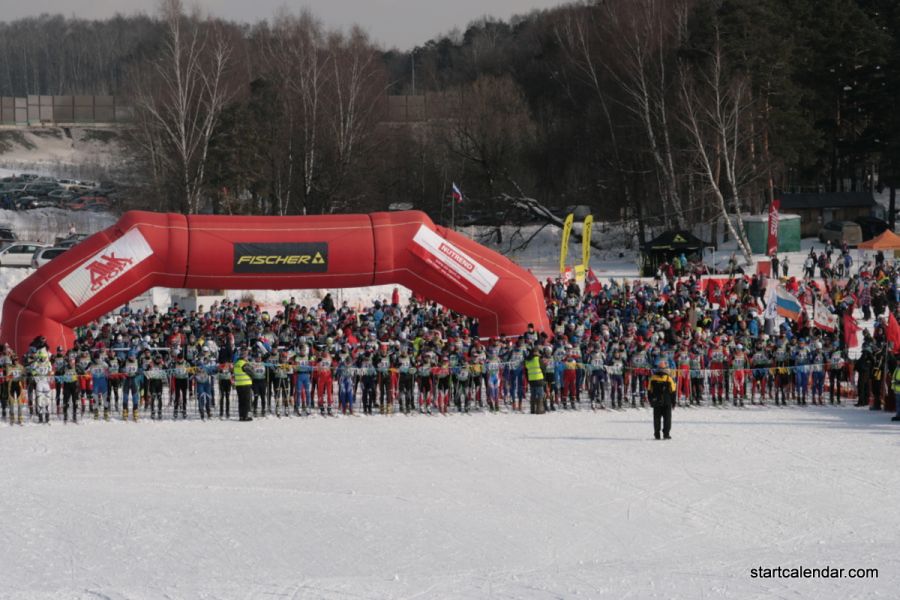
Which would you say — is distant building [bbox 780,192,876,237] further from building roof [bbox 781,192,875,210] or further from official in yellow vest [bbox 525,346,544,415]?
official in yellow vest [bbox 525,346,544,415]

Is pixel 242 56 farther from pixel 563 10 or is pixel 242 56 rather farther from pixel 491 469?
pixel 491 469

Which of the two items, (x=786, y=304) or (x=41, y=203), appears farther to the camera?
(x=41, y=203)

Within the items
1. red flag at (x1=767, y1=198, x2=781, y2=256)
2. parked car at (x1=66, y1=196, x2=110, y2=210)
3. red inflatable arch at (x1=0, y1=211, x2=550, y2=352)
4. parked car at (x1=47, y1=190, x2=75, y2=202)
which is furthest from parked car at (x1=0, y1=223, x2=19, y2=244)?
red flag at (x1=767, y1=198, x2=781, y2=256)

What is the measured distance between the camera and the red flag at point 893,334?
20.5 meters

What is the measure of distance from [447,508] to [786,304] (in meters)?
13.2

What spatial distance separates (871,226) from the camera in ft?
152

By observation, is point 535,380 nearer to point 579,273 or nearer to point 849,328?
point 849,328

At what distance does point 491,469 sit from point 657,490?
2261 millimetres

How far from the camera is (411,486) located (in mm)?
14930

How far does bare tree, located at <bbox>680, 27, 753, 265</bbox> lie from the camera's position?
136 ft

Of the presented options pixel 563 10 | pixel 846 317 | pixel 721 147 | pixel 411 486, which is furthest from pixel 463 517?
pixel 563 10

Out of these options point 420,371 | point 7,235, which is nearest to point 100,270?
point 420,371

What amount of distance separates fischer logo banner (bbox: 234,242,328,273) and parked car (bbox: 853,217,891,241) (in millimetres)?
29374

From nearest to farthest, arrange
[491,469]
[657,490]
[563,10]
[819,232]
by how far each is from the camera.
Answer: [657,490] < [491,469] < [819,232] < [563,10]
